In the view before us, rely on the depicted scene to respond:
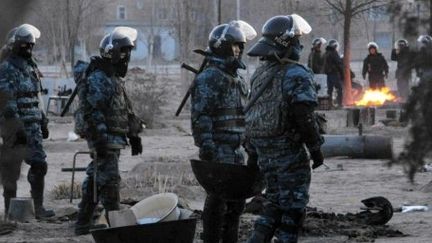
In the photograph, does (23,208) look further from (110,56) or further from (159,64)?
(159,64)

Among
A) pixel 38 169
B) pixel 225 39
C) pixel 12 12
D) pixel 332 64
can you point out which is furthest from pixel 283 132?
pixel 332 64

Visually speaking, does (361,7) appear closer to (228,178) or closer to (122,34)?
(122,34)

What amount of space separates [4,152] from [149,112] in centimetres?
1872

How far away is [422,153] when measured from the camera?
5367mm

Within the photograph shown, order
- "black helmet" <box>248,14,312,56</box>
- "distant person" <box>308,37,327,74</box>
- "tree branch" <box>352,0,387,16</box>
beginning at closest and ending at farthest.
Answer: "black helmet" <box>248,14,312,56</box>, "distant person" <box>308,37,327,74</box>, "tree branch" <box>352,0,387,16</box>

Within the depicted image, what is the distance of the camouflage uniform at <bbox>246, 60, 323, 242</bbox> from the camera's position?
8.22m

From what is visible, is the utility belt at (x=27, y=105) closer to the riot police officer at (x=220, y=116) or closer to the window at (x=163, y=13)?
the riot police officer at (x=220, y=116)

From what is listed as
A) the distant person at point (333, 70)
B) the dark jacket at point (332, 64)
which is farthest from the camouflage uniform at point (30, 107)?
the dark jacket at point (332, 64)

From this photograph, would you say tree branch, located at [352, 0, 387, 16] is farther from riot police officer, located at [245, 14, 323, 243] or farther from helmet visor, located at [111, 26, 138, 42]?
riot police officer, located at [245, 14, 323, 243]

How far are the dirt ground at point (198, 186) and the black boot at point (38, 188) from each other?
4.6 inches

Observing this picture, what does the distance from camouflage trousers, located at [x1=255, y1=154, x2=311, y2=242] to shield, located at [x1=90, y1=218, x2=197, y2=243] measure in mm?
555

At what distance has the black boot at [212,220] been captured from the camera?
30.3 ft

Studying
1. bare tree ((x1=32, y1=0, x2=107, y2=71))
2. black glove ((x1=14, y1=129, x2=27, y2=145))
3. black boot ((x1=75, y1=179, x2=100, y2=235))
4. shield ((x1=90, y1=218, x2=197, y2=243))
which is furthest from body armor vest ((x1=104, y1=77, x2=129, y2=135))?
A: bare tree ((x1=32, y1=0, x2=107, y2=71))

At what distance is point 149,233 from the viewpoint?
27.3ft
